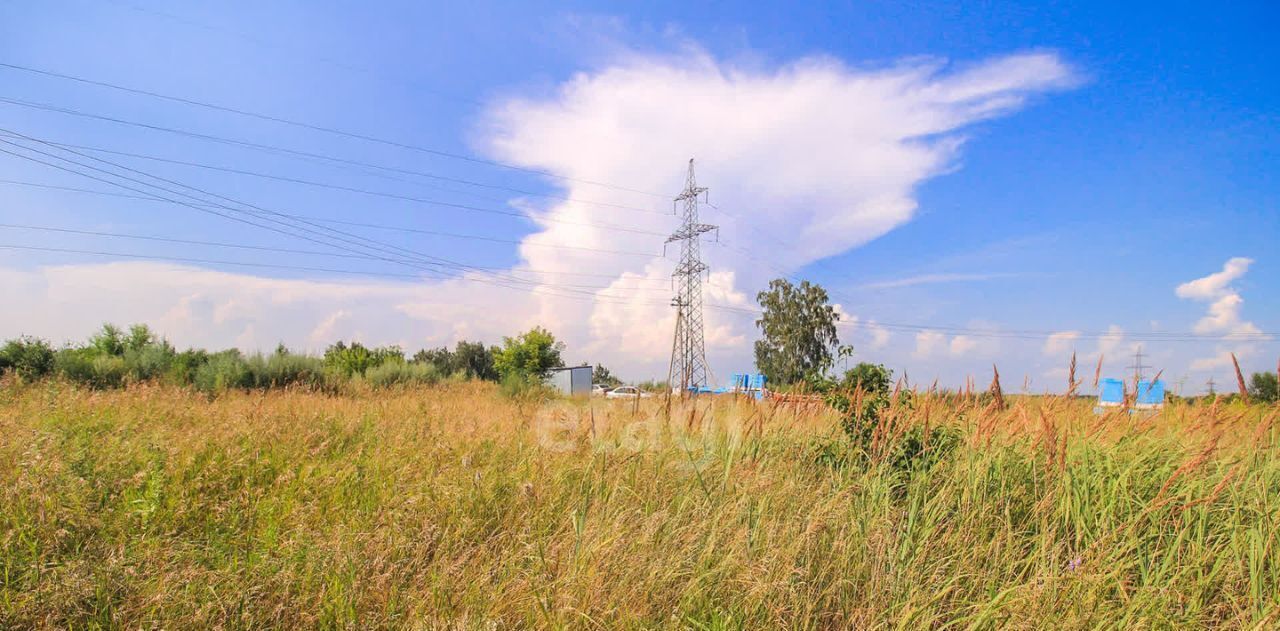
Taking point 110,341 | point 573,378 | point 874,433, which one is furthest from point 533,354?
point 874,433

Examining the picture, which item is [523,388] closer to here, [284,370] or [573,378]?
[284,370]

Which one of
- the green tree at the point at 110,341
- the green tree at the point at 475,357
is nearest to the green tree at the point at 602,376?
the green tree at the point at 475,357

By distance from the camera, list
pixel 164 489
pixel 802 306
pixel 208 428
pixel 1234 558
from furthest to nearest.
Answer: pixel 802 306 → pixel 208 428 → pixel 164 489 → pixel 1234 558

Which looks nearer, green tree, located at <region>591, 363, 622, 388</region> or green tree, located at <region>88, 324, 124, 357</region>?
green tree, located at <region>88, 324, 124, 357</region>

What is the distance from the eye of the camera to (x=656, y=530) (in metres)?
3.17

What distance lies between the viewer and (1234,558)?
119 inches

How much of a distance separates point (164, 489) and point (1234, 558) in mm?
6368

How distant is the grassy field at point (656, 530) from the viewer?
2543mm

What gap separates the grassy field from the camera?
2543 millimetres

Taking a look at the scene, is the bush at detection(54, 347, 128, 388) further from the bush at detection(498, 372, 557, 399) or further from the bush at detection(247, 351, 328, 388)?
the bush at detection(498, 372, 557, 399)

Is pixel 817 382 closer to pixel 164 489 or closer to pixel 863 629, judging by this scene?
Answer: pixel 863 629

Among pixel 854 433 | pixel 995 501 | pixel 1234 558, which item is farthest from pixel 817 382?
pixel 1234 558

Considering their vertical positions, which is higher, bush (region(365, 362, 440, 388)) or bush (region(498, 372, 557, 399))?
bush (region(365, 362, 440, 388))

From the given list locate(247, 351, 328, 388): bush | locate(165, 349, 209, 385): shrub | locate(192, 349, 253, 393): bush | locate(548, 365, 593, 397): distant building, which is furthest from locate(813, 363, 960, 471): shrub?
locate(548, 365, 593, 397): distant building
